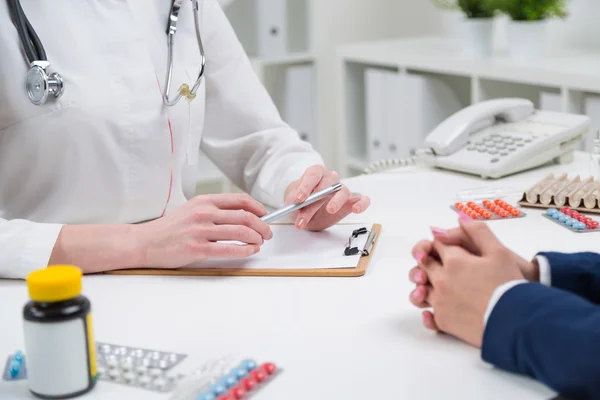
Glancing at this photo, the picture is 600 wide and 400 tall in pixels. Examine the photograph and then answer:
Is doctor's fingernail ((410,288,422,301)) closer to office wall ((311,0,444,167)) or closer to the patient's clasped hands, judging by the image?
the patient's clasped hands

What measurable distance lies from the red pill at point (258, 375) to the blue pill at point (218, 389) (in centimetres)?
4

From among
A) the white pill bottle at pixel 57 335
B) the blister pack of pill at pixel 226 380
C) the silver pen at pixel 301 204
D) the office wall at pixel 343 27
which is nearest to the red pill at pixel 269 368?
the blister pack of pill at pixel 226 380

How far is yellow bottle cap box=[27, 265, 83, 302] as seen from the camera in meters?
0.77

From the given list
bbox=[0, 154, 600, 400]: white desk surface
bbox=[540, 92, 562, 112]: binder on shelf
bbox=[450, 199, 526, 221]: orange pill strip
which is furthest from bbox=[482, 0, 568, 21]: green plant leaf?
bbox=[0, 154, 600, 400]: white desk surface

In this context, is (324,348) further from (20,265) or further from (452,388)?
(20,265)

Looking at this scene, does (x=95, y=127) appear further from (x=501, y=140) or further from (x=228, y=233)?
(x=501, y=140)

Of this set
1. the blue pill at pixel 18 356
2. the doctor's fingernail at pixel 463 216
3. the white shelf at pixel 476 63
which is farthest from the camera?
the white shelf at pixel 476 63

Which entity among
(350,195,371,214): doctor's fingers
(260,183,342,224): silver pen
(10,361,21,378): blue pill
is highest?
(260,183,342,224): silver pen

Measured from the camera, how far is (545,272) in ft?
3.20

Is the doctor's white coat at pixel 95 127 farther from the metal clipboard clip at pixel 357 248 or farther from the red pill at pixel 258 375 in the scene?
the red pill at pixel 258 375

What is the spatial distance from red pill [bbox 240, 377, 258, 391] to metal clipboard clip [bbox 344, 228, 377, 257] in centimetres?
40

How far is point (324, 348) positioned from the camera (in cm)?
92

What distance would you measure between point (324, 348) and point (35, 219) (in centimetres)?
66

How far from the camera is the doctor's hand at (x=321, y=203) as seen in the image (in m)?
1.29
